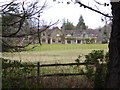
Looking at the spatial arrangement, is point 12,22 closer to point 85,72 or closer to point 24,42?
point 24,42

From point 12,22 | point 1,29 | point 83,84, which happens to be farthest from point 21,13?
point 83,84

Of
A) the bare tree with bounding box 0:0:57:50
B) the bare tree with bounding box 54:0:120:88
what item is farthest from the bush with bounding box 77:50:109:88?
the bare tree with bounding box 0:0:57:50

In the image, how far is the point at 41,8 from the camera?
194 inches

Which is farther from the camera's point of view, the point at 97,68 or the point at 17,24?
the point at 17,24

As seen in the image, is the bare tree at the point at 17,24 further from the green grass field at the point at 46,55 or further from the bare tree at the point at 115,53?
the bare tree at the point at 115,53

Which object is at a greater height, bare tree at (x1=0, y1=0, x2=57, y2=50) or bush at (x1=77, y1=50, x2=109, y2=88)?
bare tree at (x1=0, y1=0, x2=57, y2=50)

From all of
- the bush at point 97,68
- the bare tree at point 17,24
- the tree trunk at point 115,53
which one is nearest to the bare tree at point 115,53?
the tree trunk at point 115,53

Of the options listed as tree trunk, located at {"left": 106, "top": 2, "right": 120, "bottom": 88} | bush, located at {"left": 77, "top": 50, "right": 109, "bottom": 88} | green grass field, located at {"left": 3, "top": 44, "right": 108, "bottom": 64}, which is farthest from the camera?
green grass field, located at {"left": 3, "top": 44, "right": 108, "bottom": 64}

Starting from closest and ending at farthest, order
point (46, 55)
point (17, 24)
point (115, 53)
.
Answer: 1. point (115, 53)
2. point (17, 24)
3. point (46, 55)

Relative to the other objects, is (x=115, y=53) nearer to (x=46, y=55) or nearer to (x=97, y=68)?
(x=97, y=68)

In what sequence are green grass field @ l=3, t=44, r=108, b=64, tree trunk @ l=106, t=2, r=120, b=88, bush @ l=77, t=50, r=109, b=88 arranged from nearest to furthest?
tree trunk @ l=106, t=2, r=120, b=88, bush @ l=77, t=50, r=109, b=88, green grass field @ l=3, t=44, r=108, b=64

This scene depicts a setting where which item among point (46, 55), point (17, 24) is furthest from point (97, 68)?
point (46, 55)

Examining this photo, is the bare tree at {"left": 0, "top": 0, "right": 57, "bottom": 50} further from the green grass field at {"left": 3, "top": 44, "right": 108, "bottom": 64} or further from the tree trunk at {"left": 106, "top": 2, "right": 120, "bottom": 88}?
the tree trunk at {"left": 106, "top": 2, "right": 120, "bottom": 88}

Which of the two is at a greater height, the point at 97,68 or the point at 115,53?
the point at 115,53
